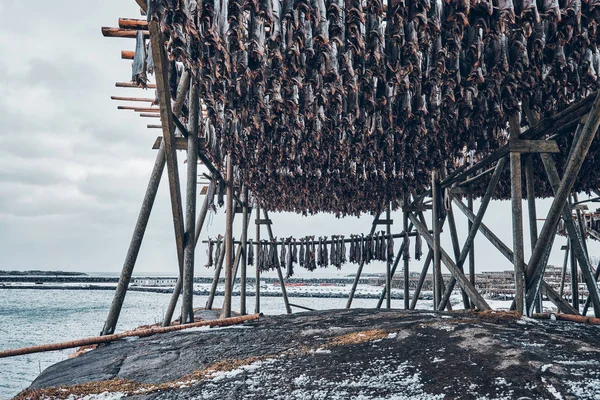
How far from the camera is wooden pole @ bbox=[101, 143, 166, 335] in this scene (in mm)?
4633

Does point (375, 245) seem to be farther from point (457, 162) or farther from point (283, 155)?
point (283, 155)

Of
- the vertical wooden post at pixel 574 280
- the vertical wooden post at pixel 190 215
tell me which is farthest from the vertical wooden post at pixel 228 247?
the vertical wooden post at pixel 574 280

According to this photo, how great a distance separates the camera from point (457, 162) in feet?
29.1

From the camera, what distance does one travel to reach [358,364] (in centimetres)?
311

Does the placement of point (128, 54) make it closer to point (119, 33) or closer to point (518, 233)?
point (119, 33)

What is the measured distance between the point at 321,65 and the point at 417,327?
8.74 feet

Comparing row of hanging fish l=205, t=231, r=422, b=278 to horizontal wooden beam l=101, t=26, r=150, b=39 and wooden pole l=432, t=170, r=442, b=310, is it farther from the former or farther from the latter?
horizontal wooden beam l=101, t=26, r=150, b=39

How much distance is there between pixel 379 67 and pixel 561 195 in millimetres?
2390

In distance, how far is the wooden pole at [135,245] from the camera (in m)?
4.63

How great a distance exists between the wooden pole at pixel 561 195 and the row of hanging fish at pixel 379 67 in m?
0.77

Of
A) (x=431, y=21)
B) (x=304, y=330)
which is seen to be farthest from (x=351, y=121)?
(x=304, y=330)

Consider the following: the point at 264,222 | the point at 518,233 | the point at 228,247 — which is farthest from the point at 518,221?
the point at 264,222

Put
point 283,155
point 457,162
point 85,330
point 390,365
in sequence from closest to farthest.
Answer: point 390,365 < point 283,155 < point 457,162 < point 85,330

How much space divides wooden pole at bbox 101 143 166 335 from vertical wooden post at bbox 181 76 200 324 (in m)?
0.57
